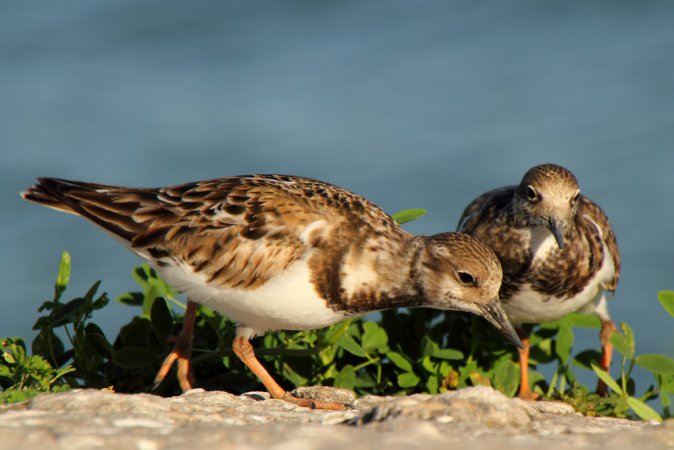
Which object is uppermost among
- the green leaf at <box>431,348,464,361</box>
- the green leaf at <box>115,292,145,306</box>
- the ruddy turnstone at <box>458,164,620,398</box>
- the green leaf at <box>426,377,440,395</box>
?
the ruddy turnstone at <box>458,164,620,398</box>

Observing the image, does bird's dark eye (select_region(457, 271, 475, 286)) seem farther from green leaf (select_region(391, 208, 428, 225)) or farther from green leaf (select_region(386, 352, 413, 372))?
green leaf (select_region(386, 352, 413, 372))

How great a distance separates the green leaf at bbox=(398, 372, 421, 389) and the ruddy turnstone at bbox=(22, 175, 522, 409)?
95cm

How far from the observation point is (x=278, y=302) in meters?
5.28

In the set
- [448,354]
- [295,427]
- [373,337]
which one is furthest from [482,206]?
[295,427]

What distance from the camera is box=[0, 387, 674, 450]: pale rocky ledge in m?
3.45

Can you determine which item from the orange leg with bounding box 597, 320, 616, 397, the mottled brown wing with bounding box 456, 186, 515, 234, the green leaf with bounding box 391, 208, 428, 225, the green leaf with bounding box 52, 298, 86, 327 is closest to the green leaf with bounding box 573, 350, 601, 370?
the orange leg with bounding box 597, 320, 616, 397

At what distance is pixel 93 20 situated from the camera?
16312mm

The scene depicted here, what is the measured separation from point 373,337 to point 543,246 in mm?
1244

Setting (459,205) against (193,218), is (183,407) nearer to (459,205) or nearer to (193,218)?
(193,218)

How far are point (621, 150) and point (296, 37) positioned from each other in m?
5.40

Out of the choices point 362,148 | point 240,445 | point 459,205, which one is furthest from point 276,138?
point 240,445

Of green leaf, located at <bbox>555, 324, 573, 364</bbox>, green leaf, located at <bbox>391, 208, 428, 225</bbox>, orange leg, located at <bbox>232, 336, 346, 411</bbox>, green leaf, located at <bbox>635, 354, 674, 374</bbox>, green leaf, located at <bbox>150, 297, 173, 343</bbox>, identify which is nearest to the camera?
orange leg, located at <bbox>232, 336, 346, 411</bbox>

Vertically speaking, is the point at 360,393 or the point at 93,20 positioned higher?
the point at 93,20

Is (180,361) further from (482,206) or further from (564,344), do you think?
(564,344)
